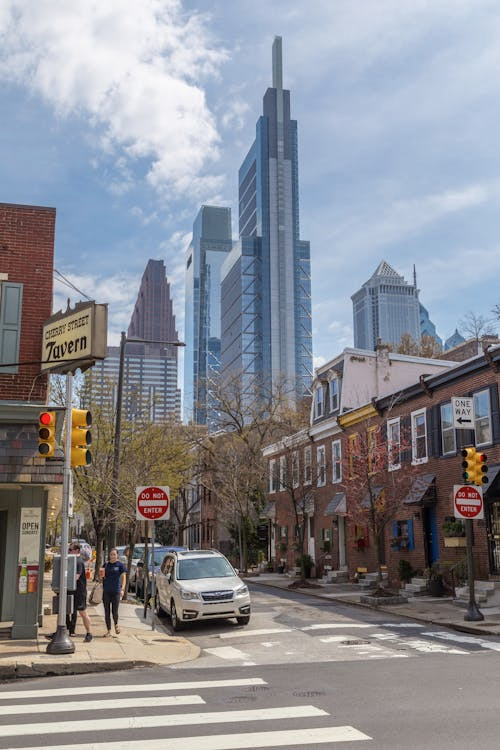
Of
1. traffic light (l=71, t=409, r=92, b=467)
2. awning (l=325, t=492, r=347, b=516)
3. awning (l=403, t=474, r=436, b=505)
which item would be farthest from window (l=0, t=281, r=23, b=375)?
awning (l=325, t=492, r=347, b=516)

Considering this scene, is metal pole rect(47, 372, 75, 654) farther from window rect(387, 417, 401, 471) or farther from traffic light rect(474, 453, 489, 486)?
window rect(387, 417, 401, 471)

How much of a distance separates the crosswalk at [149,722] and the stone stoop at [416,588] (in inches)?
624

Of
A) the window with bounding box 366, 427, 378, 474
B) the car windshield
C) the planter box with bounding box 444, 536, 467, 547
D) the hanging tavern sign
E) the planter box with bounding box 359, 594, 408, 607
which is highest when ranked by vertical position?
the hanging tavern sign

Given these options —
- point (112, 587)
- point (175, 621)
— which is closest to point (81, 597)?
point (112, 587)

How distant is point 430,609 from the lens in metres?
20.5

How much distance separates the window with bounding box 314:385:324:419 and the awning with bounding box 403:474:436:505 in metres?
11.2

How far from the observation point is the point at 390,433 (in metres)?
28.8

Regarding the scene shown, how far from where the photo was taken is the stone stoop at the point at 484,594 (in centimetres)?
2047

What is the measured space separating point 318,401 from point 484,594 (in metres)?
17.5

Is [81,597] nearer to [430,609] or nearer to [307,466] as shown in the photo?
[430,609]

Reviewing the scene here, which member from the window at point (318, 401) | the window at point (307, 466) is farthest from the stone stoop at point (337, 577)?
the window at point (318, 401)

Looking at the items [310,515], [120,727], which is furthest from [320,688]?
[310,515]

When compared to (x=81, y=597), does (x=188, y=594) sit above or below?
below

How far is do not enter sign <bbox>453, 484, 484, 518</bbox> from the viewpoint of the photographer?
1803 cm
